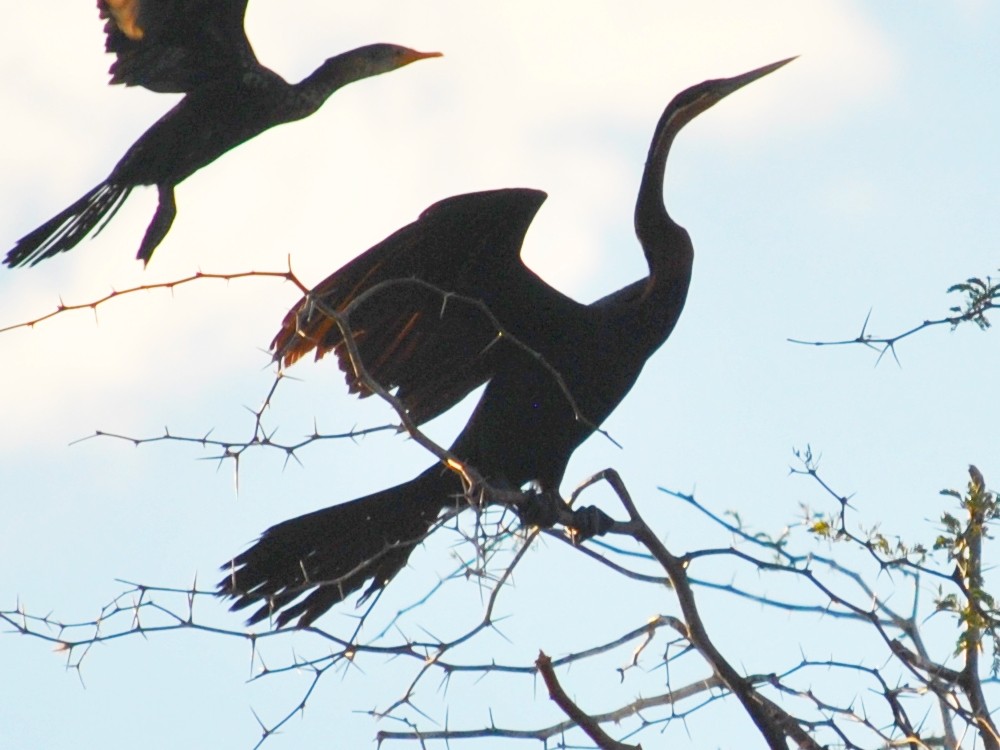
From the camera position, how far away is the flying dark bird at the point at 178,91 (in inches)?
173

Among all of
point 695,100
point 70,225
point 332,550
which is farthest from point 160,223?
point 695,100

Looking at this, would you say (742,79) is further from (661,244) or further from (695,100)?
(661,244)

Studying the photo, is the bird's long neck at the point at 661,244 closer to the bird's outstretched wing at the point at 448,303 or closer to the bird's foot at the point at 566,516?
the bird's outstretched wing at the point at 448,303

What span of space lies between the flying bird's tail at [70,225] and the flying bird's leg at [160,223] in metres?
0.12

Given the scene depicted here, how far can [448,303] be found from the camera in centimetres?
451

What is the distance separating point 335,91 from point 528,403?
124 centimetres

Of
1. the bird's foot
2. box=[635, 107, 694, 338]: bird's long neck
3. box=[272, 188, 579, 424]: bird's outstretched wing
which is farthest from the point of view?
box=[635, 107, 694, 338]: bird's long neck

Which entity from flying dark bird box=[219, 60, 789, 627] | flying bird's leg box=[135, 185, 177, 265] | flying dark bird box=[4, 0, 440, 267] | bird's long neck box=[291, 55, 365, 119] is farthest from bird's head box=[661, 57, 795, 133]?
flying bird's leg box=[135, 185, 177, 265]

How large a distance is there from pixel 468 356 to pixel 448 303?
19cm

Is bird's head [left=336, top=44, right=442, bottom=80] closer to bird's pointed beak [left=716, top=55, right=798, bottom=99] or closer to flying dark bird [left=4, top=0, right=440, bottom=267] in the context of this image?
flying dark bird [left=4, top=0, right=440, bottom=267]

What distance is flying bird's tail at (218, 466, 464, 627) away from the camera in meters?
4.24

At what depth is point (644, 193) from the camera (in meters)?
4.79

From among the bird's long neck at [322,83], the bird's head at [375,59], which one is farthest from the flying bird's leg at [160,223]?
the bird's head at [375,59]

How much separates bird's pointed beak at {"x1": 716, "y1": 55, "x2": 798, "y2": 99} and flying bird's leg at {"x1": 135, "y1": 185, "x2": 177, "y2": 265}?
1876 mm
